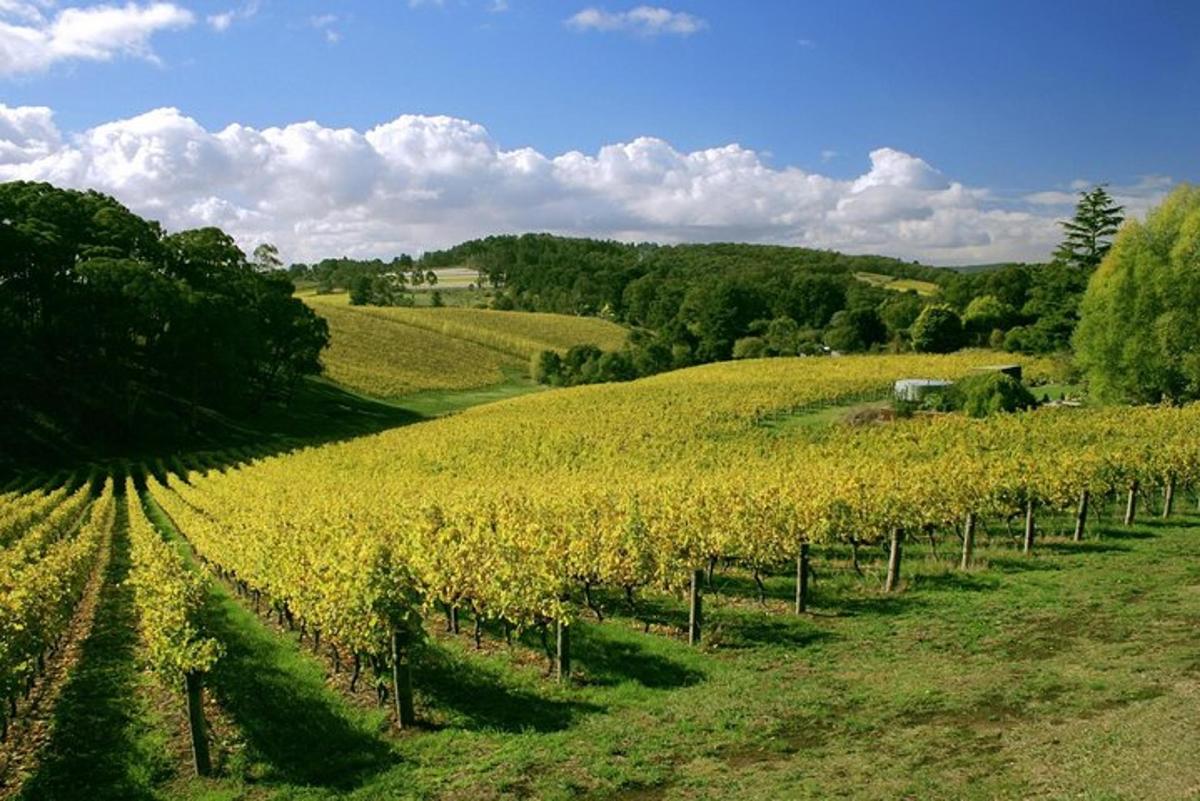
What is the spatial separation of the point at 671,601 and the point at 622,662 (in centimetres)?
439

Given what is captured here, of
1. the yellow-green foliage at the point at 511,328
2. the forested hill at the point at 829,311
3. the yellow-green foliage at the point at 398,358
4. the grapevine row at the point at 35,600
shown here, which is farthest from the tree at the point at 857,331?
the grapevine row at the point at 35,600

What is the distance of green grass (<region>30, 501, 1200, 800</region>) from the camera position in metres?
11.4

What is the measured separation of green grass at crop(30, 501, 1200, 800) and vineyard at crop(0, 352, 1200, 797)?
0.26 ft

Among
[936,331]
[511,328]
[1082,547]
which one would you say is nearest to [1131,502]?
[1082,547]

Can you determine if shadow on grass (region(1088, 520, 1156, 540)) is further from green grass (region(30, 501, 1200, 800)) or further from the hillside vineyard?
green grass (region(30, 501, 1200, 800))

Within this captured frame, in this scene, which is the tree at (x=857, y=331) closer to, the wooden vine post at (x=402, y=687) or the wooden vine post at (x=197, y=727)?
the wooden vine post at (x=402, y=687)

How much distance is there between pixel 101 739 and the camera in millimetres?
14539

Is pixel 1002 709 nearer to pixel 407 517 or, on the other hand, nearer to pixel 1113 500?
pixel 407 517

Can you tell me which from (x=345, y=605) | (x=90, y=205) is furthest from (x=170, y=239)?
(x=345, y=605)

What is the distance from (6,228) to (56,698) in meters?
50.4

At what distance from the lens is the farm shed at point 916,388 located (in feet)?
178

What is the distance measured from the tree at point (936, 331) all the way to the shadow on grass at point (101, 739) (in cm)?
8368

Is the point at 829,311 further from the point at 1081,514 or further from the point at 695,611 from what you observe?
the point at 695,611

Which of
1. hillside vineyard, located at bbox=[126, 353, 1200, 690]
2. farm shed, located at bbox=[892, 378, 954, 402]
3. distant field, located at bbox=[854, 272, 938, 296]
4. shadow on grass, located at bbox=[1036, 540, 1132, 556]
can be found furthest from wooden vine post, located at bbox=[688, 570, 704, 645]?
distant field, located at bbox=[854, 272, 938, 296]
